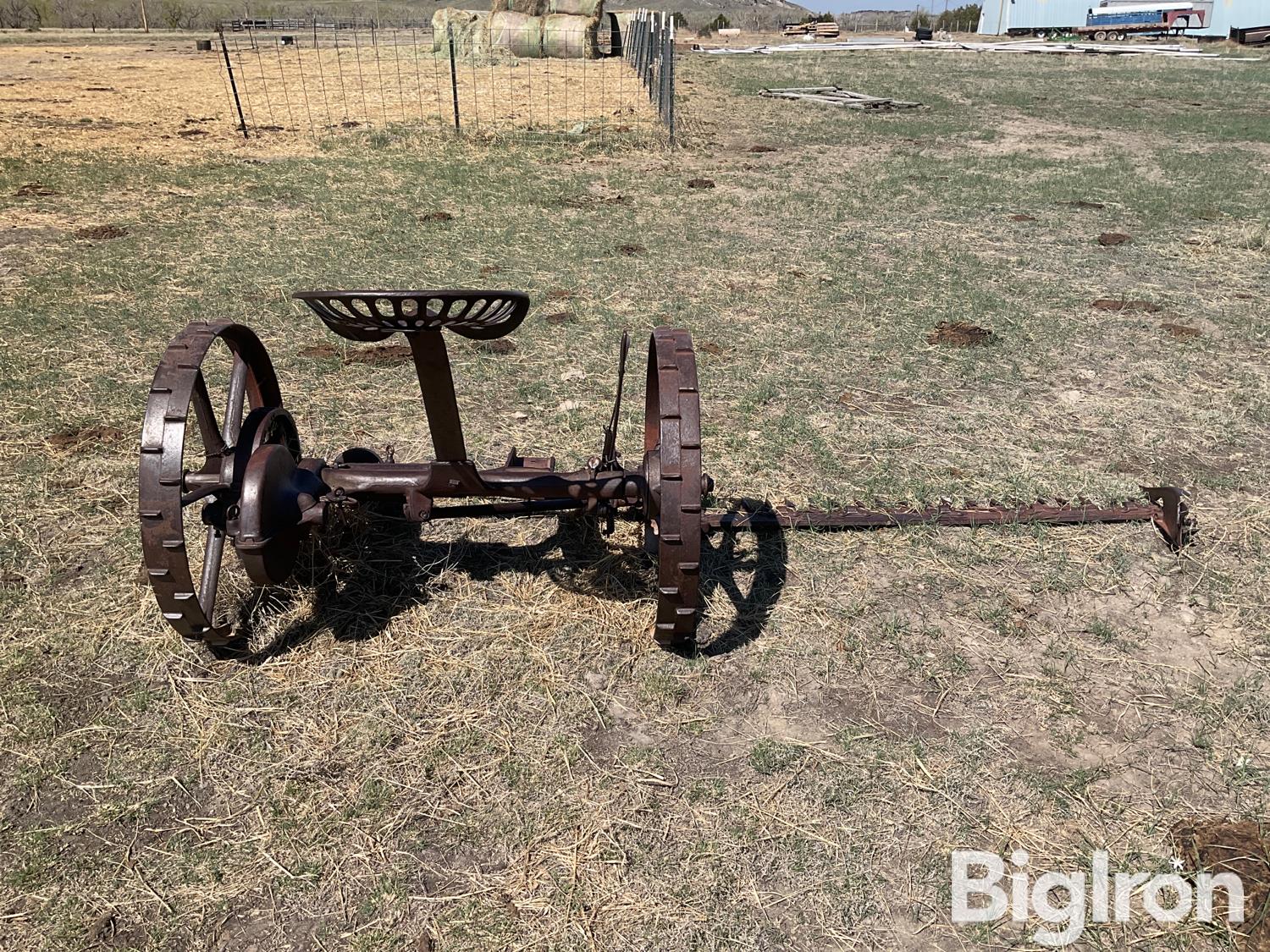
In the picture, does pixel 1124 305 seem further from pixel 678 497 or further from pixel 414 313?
pixel 414 313

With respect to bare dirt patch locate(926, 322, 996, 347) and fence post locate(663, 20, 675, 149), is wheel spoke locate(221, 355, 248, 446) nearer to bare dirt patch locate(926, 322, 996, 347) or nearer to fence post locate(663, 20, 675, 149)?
bare dirt patch locate(926, 322, 996, 347)

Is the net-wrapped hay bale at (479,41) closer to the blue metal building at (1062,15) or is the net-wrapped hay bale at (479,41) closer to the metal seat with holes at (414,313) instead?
the metal seat with holes at (414,313)

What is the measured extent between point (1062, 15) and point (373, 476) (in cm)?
5700

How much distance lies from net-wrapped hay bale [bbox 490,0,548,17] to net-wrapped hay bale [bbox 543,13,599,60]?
2.06 feet

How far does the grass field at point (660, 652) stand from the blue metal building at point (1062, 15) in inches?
1730

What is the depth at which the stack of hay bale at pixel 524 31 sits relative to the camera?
21.6 meters

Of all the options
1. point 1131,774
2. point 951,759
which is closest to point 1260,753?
point 1131,774

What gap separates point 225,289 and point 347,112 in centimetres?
920

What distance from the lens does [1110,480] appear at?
164 inches

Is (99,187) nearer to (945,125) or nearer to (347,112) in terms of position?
(347,112)

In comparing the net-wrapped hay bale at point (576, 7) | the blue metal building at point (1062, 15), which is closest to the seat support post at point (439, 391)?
the net-wrapped hay bale at point (576, 7)

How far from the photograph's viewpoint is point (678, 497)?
2512 millimetres

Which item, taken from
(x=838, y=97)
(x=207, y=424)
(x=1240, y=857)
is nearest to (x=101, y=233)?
(x=207, y=424)

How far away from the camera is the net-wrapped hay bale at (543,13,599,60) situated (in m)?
22.0
